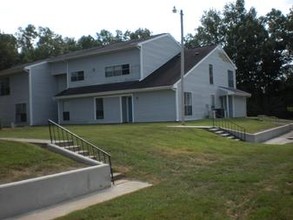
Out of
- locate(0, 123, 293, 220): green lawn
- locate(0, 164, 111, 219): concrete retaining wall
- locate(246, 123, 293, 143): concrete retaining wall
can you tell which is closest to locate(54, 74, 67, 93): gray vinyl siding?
locate(246, 123, 293, 143): concrete retaining wall

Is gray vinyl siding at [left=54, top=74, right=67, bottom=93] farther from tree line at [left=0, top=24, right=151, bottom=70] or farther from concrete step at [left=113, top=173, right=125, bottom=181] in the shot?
concrete step at [left=113, top=173, right=125, bottom=181]

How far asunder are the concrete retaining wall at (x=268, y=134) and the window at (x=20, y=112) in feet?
69.6

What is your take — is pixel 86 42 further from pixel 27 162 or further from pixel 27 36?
pixel 27 162

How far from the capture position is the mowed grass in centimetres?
1055

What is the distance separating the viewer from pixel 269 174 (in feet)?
40.0

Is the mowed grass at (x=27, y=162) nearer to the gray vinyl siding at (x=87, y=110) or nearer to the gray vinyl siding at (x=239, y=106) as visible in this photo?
the gray vinyl siding at (x=87, y=110)

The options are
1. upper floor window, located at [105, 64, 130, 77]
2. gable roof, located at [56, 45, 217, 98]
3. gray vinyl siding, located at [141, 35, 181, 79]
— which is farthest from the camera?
upper floor window, located at [105, 64, 130, 77]

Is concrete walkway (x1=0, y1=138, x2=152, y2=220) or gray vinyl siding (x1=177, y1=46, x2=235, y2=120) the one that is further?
gray vinyl siding (x1=177, y1=46, x2=235, y2=120)

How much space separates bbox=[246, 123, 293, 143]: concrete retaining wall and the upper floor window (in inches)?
475

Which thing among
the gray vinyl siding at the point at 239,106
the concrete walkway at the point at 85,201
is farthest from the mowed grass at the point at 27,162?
the gray vinyl siding at the point at 239,106

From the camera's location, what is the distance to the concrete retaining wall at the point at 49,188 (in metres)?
9.03

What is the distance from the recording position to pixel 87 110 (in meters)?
37.6

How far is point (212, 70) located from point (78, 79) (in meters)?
10.9

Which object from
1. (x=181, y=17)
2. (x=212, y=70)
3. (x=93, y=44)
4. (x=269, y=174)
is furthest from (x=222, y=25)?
(x=269, y=174)
